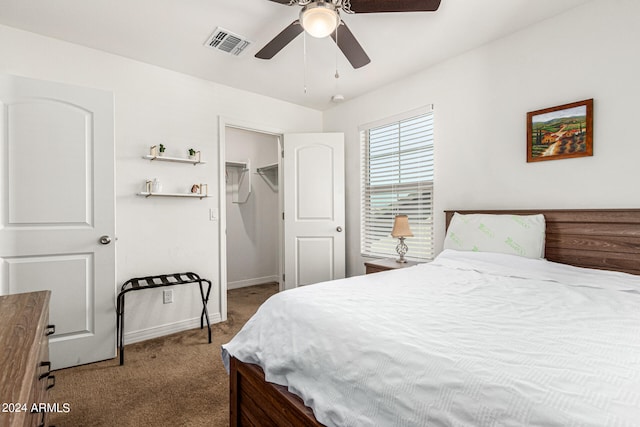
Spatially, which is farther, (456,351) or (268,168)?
(268,168)

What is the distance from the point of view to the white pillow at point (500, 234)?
6.87ft

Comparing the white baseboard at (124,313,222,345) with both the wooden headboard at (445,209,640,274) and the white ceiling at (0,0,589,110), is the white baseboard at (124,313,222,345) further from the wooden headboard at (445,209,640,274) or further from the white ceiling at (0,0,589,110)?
the wooden headboard at (445,209,640,274)

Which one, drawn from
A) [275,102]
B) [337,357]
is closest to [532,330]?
[337,357]

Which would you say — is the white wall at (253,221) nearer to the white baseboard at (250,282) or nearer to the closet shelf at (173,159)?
the white baseboard at (250,282)

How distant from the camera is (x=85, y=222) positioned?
7.73 feet

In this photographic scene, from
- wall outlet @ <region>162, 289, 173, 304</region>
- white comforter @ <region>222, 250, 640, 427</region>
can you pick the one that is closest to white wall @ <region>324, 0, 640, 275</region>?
white comforter @ <region>222, 250, 640, 427</region>

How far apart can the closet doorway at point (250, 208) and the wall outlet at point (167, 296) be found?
5.37 feet

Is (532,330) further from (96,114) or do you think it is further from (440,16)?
(96,114)

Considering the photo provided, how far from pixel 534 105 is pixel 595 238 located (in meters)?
1.04

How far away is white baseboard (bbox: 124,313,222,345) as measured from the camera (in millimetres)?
2760

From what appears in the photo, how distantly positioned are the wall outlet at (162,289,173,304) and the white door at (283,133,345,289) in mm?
1258

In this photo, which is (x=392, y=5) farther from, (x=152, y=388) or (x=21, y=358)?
(x=152, y=388)

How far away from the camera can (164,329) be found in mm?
2936

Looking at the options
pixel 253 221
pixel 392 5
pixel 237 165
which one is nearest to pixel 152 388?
pixel 392 5
